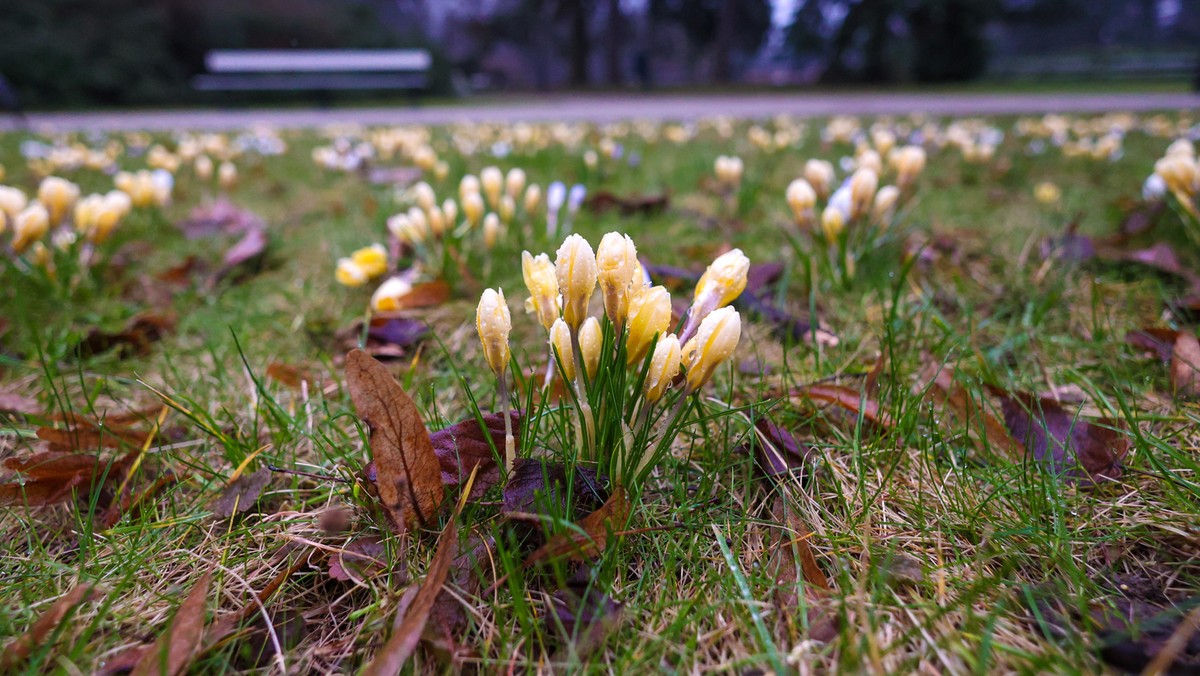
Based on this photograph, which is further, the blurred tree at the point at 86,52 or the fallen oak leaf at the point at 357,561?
the blurred tree at the point at 86,52

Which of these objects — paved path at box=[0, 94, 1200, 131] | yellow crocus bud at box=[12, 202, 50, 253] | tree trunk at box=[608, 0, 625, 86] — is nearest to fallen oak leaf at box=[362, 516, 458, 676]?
yellow crocus bud at box=[12, 202, 50, 253]

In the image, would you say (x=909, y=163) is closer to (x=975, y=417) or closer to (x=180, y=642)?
(x=975, y=417)

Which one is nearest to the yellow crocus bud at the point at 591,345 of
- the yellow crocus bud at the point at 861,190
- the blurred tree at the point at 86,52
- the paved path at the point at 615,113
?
the yellow crocus bud at the point at 861,190

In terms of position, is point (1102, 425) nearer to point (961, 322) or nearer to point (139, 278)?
point (961, 322)

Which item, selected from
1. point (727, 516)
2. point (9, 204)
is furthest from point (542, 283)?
point (9, 204)

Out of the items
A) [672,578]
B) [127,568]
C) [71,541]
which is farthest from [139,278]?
[672,578]

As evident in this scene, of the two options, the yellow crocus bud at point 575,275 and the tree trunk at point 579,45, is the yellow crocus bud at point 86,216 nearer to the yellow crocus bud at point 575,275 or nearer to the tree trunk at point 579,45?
the yellow crocus bud at point 575,275
